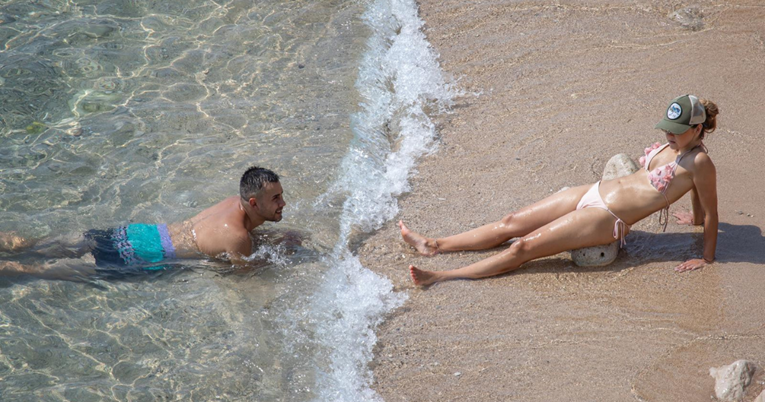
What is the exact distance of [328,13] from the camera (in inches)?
364

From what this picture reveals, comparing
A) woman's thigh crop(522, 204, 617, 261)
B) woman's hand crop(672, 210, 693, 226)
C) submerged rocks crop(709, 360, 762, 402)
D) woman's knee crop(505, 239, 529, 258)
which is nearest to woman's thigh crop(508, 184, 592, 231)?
woman's thigh crop(522, 204, 617, 261)

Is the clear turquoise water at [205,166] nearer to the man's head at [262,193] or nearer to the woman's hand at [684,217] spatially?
the man's head at [262,193]

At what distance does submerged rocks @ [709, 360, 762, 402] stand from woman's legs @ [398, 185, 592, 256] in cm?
171

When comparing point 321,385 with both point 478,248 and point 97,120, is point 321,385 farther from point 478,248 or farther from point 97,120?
point 97,120

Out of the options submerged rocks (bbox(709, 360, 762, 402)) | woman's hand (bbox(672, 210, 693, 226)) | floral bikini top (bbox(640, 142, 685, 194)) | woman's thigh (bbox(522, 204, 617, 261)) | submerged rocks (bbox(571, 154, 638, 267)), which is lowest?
submerged rocks (bbox(709, 360, 762, 402))

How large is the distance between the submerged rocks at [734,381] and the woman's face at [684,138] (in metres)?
1.62

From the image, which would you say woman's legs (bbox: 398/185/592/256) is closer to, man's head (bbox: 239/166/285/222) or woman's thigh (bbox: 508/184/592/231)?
woman's thigh (bbox: 508/184/592/231)

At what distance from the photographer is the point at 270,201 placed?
5.37 m

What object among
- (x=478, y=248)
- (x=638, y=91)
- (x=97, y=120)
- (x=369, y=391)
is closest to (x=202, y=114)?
(x=97, y=120)

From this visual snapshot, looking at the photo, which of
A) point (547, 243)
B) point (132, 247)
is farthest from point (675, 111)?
point (132, 247)

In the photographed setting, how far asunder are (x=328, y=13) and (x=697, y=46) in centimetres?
483

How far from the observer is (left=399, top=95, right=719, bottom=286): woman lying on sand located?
4.73 meters

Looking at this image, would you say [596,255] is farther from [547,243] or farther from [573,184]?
[573,184]

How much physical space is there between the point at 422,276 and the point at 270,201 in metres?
1.41
